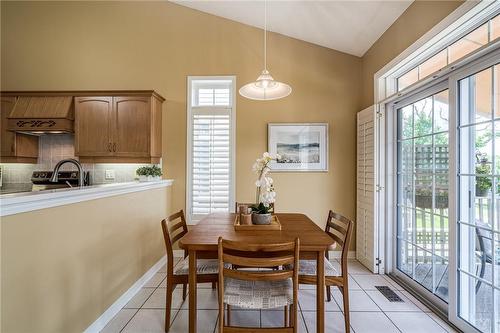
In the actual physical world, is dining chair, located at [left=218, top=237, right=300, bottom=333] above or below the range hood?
below

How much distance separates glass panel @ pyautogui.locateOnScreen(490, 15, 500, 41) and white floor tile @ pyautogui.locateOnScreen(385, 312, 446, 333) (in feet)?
7.35

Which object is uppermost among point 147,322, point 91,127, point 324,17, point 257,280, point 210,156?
point 324,17

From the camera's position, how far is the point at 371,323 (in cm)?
213

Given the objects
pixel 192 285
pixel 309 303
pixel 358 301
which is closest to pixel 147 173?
pixel 192 285

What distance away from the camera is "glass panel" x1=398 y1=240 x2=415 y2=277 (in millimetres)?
2830

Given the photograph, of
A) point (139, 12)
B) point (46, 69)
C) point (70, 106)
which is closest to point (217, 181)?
point (70, 106)

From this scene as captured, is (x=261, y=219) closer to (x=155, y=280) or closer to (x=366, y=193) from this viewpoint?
(x=155, y=280)

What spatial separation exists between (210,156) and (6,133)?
268 cm

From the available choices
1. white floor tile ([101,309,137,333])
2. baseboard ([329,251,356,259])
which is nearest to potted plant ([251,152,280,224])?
white floor tile ([101,309,137,333])

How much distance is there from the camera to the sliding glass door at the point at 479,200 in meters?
1.79

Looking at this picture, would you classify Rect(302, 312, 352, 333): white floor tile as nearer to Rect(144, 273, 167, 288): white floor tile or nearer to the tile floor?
the tile floor

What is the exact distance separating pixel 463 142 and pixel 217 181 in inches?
110

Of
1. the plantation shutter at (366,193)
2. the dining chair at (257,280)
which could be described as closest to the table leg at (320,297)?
the dining chair at (257,280)

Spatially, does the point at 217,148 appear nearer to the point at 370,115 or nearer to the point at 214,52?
the point at 214,52
